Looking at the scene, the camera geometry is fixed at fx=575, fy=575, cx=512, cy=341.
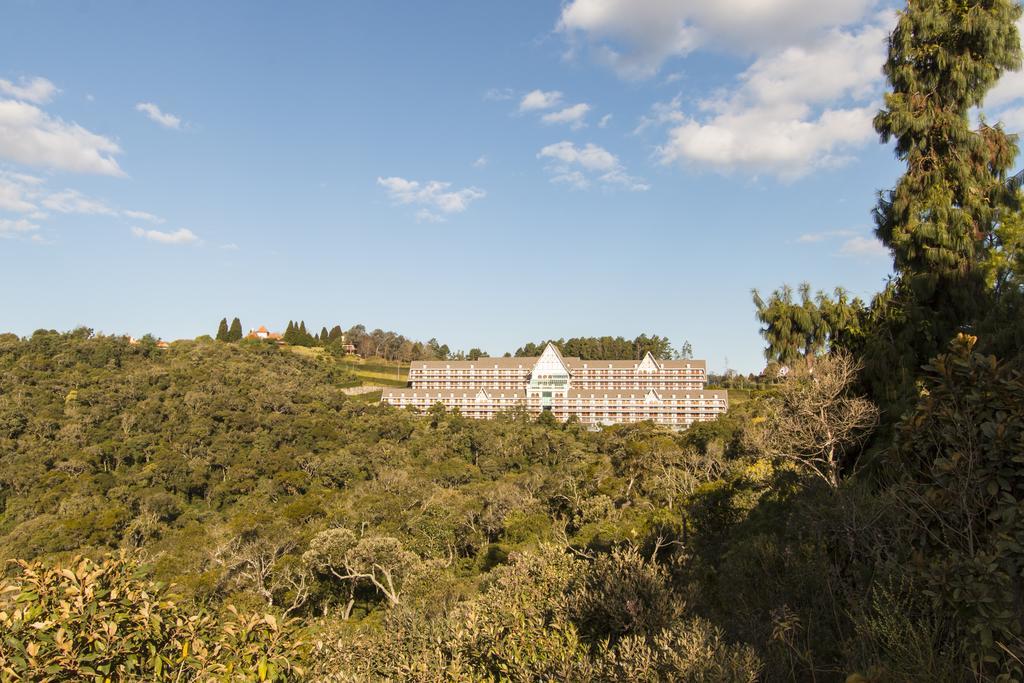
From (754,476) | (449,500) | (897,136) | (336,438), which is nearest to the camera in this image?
(897,136)

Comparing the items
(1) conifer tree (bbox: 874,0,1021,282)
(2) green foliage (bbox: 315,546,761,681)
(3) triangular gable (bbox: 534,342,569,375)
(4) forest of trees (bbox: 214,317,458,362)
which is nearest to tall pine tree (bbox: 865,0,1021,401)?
(1) conifer tree (bbox: 874,0,1021,282)

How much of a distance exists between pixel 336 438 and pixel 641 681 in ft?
168

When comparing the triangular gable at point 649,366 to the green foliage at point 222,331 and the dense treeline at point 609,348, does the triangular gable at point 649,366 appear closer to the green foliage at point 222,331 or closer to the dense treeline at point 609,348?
the dense treeline at point 609,348

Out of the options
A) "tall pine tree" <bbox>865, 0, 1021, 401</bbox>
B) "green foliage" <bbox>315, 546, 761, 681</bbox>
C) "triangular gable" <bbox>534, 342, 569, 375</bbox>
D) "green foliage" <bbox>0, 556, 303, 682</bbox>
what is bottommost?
"green foliage" <bbox>315, 546, 761, 681</bbox>

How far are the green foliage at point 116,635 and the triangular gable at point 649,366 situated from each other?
6579cm

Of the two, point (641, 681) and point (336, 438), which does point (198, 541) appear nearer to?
point (336, 438)

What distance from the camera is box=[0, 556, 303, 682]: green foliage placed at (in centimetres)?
363

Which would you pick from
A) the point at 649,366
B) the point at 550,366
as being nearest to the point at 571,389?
the point at 550,366

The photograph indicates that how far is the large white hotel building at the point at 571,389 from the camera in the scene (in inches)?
2436

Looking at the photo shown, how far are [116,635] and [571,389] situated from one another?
64.9 metres

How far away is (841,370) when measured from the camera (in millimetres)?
14344

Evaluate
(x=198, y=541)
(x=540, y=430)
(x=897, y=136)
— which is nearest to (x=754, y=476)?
(x=897, y=136)

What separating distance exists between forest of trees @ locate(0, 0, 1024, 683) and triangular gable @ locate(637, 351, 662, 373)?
31.3m

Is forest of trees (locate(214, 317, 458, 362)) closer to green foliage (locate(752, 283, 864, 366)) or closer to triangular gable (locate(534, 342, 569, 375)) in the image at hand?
triangular gable (locate(534, 342, 569, 375))
